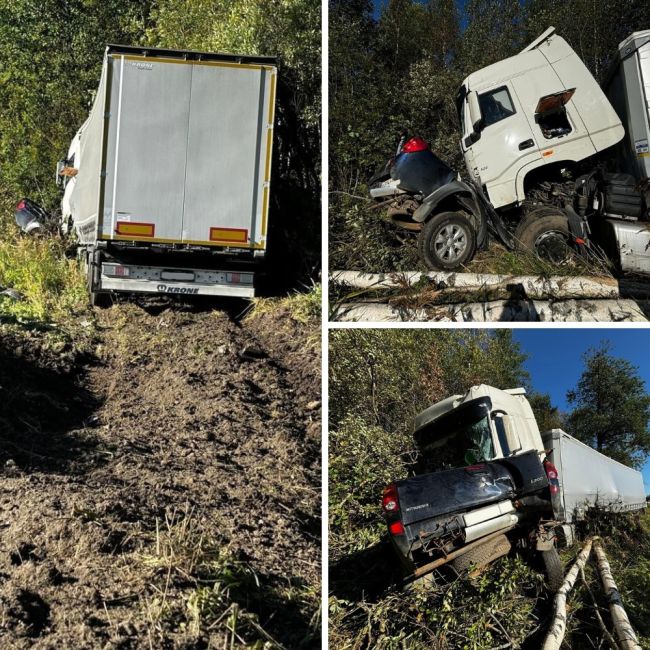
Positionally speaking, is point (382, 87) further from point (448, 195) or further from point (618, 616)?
point (618, 616)

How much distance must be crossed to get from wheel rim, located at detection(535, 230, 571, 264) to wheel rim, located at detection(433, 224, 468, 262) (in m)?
0.49

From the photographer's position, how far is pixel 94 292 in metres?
11.4

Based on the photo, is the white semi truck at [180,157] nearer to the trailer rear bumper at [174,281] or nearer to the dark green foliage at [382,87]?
the trailer rear bumper at [174,281]

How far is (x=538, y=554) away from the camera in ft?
14.2

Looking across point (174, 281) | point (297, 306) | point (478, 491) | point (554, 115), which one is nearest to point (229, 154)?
point (174, 281)

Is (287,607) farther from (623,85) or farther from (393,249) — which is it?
(623,85)

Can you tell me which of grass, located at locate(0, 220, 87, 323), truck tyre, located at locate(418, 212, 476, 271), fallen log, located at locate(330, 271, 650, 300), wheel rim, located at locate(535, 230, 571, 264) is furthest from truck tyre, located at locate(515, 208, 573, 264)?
grass, located at locate(0, 220, 87, 323)

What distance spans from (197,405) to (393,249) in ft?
14.8

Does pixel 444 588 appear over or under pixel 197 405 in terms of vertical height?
under

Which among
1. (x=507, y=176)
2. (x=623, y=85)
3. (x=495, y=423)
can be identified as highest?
(x=623, y=85)

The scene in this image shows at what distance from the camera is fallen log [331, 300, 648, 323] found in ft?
10.1

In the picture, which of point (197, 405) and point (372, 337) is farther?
point (197, 405)

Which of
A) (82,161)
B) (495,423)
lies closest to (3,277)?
(82,161)

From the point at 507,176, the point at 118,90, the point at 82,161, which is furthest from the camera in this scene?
the point at 82,161
